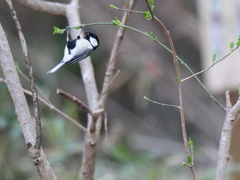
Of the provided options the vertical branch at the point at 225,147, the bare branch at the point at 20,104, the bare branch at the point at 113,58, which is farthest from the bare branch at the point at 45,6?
the vertical branch at the point at 225,147

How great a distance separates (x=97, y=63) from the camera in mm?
3410

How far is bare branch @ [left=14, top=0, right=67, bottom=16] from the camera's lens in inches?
51.8

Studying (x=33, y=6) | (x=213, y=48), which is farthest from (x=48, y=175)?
(x=213, y=48)

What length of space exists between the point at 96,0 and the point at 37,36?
1.35 feet

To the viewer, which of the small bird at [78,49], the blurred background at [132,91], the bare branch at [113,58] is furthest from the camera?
the blurred background at [132,91]

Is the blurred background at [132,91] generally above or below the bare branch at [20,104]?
above

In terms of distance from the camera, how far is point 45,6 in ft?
4.48

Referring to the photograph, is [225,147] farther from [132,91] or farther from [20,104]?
[132,91]

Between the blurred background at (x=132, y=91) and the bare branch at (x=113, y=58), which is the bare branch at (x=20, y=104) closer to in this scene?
the bare branch at (x=113, y=58)

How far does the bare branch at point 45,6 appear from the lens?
1.32 m

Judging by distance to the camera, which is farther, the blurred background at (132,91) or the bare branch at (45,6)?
the blurred background at (132,91)

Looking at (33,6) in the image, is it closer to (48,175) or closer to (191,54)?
(48,175)

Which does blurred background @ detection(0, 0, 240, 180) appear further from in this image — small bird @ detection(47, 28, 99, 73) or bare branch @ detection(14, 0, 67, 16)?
small bird @ detection(47, 28, 99, 73)

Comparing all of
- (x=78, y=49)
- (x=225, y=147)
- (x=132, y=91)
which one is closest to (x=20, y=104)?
(x=78, y=49)
